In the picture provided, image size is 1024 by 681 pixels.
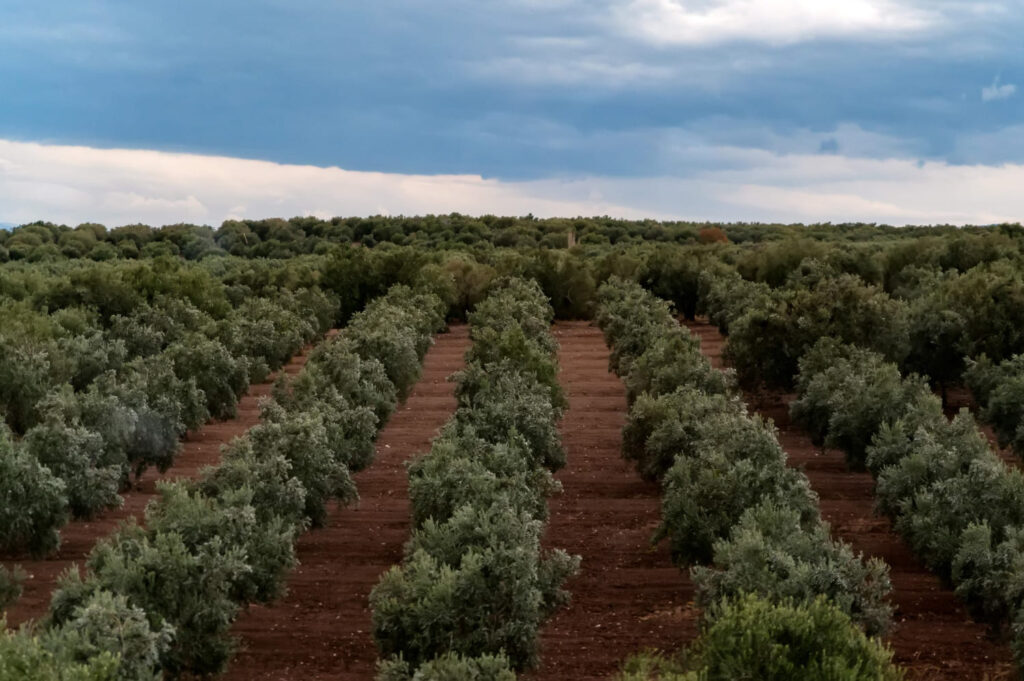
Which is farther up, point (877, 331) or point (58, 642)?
point (877, 331)

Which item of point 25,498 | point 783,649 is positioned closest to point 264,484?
point 25,498

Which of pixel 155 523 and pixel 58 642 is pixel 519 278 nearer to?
pixel 155 523

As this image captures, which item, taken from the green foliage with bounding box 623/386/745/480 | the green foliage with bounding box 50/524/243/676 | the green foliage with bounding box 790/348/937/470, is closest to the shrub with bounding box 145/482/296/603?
the green foliage with bounding box 50/524/243/676

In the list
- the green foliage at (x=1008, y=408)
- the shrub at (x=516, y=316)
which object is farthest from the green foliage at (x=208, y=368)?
the green foliage at (x=1008, y=408)

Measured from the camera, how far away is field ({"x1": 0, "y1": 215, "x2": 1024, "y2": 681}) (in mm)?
20469

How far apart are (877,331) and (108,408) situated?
111ft

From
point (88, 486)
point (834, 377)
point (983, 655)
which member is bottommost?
point (983, 655)

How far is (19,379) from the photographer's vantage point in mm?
40656

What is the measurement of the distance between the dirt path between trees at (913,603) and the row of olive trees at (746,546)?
1543mm

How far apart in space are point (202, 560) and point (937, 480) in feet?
60.1

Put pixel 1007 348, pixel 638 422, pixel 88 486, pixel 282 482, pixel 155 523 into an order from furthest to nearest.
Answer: pixel 1007 348 → pixel 638 422 → pixel 88 486 → pixel 282 482 → pixel 155 523

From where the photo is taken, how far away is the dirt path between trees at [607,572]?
86.3 feet

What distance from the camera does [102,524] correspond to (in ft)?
120

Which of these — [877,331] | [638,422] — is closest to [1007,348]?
[877,331]
